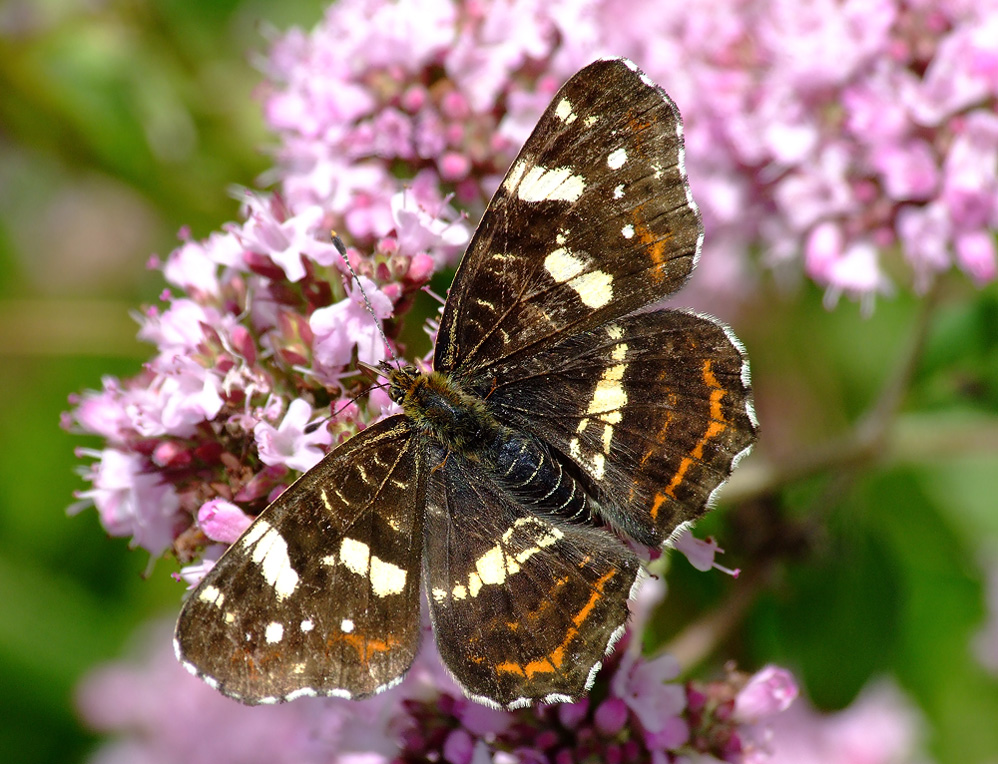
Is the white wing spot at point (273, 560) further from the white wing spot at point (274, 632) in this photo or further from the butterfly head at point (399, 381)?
the butterfly head at point (399, 381)

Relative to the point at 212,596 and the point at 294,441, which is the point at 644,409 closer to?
the point at 294,441

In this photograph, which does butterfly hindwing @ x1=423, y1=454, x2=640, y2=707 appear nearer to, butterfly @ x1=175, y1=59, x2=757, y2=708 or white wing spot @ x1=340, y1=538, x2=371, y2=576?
butterfly @ x1=175, y1=59, x2=757, y2=708

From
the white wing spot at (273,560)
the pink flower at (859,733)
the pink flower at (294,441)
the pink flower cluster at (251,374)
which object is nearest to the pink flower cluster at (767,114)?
the pink flower cluster at (251,374)

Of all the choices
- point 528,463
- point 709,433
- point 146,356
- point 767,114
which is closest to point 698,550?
point 709,433

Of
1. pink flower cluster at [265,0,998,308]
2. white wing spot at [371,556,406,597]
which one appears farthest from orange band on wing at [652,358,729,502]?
pink flower cluster at [265,0,998,308]

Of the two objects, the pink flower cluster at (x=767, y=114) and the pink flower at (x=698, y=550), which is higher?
the pink flower cluster at (x=767, y=114)

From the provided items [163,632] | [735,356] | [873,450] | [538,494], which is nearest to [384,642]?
[538,494]

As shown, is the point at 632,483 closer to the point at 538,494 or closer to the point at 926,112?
the point at 538,494
